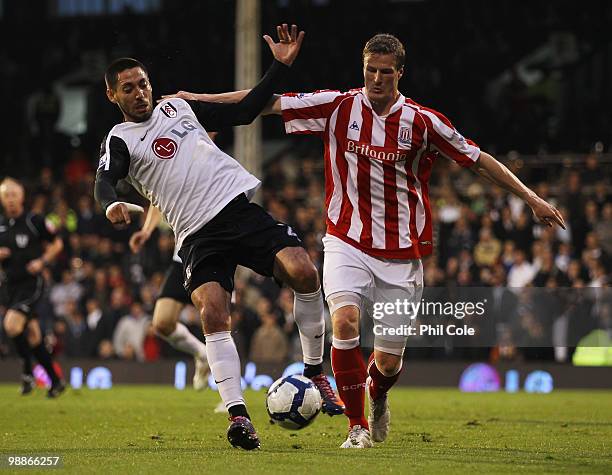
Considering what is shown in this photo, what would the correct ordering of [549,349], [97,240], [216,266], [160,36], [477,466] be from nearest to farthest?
[477,466] < [216,266] < [549,349] < [97,240] < [160,36]

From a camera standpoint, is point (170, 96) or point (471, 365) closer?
point (170, 96)

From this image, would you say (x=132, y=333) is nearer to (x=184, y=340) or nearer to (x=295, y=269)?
(x=184, y=340)

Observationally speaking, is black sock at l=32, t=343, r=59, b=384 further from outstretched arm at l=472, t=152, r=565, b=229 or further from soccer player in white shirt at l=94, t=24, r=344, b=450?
outstretched arm at l=472, t=152, r=565, b=229

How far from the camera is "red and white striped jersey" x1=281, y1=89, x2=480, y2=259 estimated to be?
746 centimetres

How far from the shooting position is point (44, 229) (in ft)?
43.9

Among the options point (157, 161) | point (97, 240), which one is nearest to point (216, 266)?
point (157, 161)

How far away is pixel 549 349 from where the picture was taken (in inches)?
591

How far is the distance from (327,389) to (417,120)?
174 cm

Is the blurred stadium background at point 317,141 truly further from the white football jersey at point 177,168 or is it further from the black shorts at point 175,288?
the white football jersey at point 177,168

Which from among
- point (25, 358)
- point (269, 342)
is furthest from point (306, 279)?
point (269, 342)

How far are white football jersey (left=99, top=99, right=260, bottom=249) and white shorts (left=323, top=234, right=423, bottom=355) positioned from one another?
2.30 feet

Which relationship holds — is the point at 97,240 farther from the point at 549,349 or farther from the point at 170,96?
the point at 170,96

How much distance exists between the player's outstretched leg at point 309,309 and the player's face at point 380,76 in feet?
3.52

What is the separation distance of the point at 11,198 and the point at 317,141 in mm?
9414
